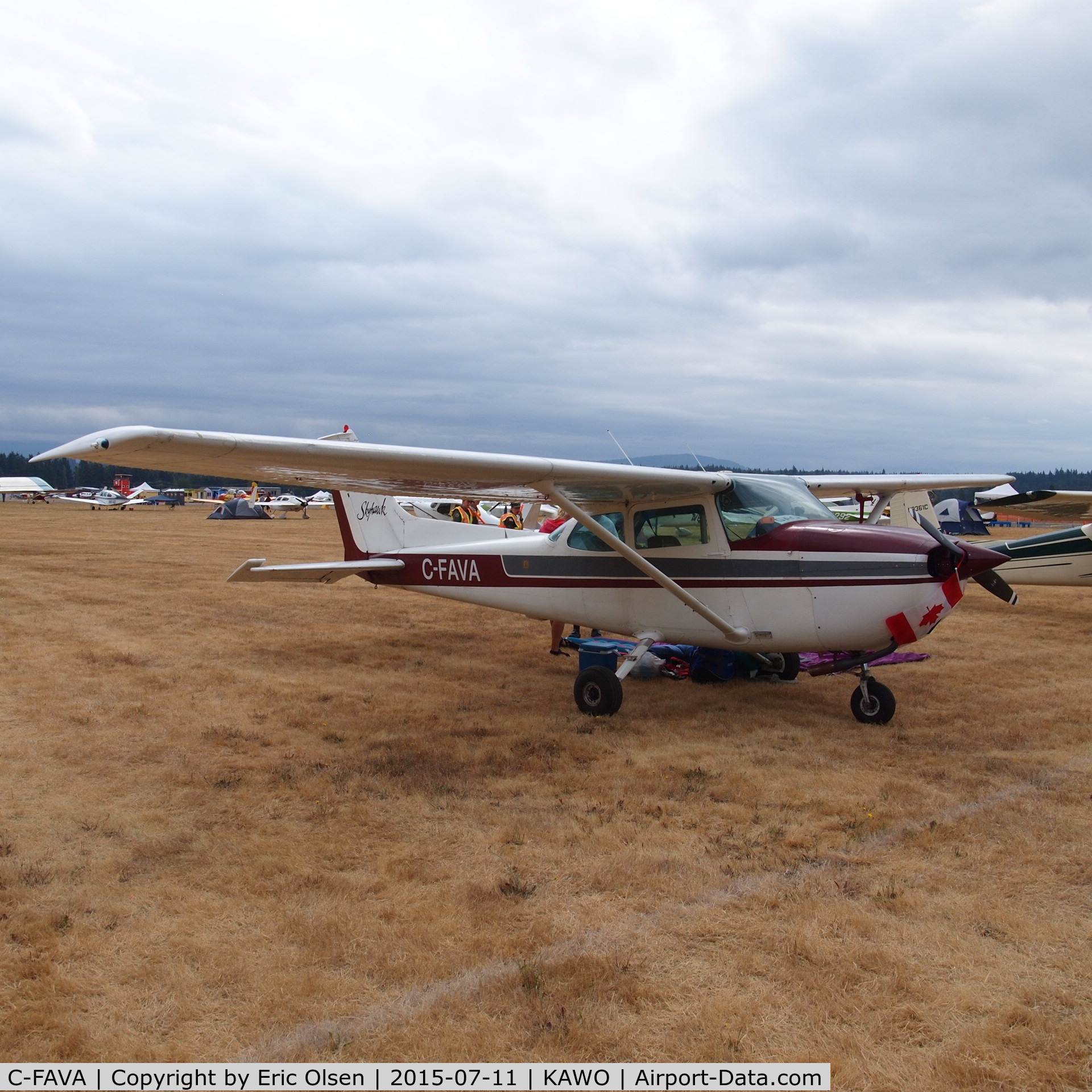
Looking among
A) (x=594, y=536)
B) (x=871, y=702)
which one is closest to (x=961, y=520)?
(x=871, y=702)

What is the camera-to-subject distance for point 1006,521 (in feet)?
169

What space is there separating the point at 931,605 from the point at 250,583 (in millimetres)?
13682

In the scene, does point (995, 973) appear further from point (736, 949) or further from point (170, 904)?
point (170, 904)

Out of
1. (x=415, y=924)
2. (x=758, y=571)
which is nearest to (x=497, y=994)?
(x=415, y=924)

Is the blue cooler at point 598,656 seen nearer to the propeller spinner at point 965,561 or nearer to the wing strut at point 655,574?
the wing strut at point 655,574

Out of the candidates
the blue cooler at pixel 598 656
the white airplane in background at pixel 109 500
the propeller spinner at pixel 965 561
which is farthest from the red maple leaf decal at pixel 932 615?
the white airplane in background at pixel 109 500

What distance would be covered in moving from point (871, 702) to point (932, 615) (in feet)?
3.46

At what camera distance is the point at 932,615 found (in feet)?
20.4

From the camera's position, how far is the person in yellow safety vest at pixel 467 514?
27594mm

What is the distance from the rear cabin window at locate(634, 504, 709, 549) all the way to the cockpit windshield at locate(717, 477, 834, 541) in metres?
0.21

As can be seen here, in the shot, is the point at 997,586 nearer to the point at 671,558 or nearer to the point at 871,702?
the point at 871,702

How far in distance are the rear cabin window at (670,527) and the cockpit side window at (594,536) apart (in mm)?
249

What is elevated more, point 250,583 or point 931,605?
point 931,605

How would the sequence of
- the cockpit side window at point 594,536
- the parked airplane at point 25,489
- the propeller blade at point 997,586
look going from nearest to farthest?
the propeller blade at point 997,586 < the cockpit side window at point 594,536 < the parked airplane at point 25,489
